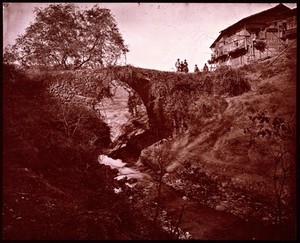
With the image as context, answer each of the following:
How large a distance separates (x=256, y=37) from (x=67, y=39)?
3.40 m

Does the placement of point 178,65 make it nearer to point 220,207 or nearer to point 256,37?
point 256,37

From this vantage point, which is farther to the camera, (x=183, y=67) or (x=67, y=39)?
(x=183, y=67)

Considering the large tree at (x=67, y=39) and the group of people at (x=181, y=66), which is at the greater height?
the large tree at (x=67, y=39)

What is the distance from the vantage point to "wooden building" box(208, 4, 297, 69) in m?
4.75

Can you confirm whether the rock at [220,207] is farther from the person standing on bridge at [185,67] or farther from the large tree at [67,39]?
the large tree at [67,39]

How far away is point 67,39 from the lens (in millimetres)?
4801

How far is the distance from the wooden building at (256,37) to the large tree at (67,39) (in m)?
1.75

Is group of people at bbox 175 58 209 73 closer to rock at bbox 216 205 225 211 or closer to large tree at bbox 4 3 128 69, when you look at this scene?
large tree at bbox 4 3 128 69

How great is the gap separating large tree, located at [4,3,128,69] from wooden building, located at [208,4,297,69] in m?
1.75

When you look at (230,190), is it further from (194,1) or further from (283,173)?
(194,1)

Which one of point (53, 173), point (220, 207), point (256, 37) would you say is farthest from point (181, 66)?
point (53, 173)

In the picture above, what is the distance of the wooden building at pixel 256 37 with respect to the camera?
4750mm

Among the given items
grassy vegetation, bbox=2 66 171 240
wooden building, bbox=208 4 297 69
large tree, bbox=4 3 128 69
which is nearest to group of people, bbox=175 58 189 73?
wooden building, bbox=208 4 297 69

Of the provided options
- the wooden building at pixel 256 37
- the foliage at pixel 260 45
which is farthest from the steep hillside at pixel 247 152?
the foliage at pixel 260 45
